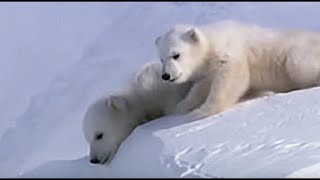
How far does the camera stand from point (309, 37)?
16.0 feet

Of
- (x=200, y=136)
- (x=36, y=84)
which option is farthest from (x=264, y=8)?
(x=200, y=136)

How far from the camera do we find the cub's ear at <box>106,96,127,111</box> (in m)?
4.68

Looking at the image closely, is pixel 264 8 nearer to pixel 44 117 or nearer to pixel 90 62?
pixel 90 62

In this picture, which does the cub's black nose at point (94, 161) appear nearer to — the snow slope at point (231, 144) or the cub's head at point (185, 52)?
the snow slope at point (231, 144)

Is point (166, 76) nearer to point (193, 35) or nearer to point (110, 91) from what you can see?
point (193, 35)

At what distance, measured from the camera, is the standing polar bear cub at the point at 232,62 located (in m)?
4.51

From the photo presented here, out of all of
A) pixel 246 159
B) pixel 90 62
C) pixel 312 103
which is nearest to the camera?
pixel 246 159

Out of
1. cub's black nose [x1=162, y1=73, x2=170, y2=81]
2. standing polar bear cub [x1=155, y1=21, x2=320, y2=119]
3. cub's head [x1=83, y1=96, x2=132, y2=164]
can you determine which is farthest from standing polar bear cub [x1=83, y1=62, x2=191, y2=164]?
cub's black nose [x1=162, y1=73, x2=170, y2=81]

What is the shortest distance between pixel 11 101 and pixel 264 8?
4.43 m

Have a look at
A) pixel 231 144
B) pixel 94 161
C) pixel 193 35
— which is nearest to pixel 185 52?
pixel 193 35

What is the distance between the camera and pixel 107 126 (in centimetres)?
466

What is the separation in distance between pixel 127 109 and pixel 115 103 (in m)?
0.09

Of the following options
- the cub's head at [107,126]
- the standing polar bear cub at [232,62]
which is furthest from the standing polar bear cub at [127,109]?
the standing polar bear cub at [232,62]

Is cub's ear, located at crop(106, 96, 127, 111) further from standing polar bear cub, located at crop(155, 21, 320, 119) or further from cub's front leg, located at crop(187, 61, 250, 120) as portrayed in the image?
cub's front leg, located at crop(187, 61, 250, 120)
